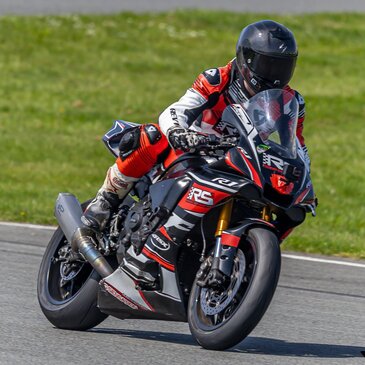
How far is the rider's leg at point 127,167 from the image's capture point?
6.05 m

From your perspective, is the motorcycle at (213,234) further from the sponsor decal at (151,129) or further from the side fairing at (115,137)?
the side fairing at (115,137)

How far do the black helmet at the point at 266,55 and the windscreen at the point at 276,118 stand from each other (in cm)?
18

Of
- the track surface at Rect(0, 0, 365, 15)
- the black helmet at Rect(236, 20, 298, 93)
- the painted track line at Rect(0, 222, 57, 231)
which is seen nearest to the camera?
the black helmet at Rect(236, 20, 298, 93)

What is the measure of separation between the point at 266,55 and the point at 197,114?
0.50m

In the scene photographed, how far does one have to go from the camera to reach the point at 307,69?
23.4m

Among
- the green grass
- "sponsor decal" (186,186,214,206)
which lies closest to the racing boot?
"sponsor decal" (186,186,214,206)

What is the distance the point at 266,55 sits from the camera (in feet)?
19.2

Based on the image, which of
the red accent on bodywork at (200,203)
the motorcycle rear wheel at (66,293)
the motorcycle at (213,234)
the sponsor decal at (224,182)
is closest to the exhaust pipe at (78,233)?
the motorcycle at (213,234)

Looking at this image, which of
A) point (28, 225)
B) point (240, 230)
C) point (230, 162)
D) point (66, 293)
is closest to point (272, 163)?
point (230, 162)

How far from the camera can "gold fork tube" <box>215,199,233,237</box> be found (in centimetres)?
559

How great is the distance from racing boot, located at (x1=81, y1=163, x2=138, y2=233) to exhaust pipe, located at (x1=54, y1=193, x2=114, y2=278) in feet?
0.17

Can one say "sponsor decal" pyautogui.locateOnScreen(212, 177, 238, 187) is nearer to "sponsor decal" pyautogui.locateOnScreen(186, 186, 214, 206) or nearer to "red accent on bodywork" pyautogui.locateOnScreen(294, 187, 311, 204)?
"sponsor decal" pyautogui.locateOnScreen(186, 186, 214, 206)

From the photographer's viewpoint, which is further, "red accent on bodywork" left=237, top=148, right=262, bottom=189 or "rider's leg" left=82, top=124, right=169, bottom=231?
"rider's leg" left=82, top=124, right=169, bottom=231

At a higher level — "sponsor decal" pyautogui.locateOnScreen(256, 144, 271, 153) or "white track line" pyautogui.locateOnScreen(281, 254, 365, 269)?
"sponsor decal" pyautogui.locateOnScreen(256, 144, 271, 153)
